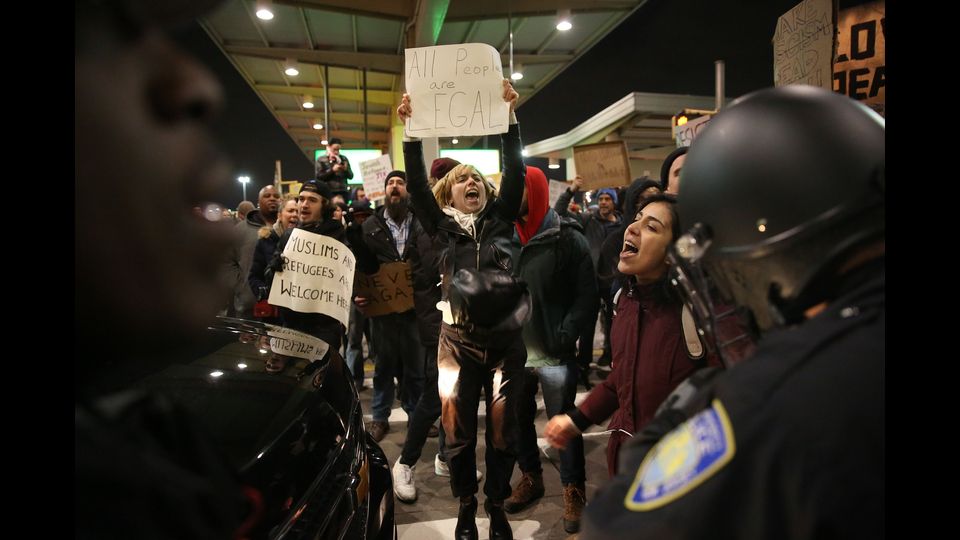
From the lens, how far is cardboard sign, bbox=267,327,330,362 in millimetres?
1825

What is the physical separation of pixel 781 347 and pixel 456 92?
233 centimetres

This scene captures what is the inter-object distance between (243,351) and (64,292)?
1.21 m

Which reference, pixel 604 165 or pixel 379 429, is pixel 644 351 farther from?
pixel 604 165

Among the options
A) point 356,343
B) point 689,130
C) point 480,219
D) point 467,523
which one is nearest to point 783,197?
point 480,219

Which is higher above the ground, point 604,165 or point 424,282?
point 604,165

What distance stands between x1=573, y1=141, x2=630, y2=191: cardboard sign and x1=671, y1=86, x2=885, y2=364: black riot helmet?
4.91m

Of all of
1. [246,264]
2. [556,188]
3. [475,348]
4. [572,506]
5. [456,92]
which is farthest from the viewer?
[556,188]

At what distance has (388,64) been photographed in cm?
1055

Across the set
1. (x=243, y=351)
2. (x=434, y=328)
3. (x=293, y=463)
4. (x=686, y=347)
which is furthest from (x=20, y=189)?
(x=434, y=328)

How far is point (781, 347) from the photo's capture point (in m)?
0.64

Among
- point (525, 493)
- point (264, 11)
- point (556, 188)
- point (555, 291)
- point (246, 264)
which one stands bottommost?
point (525, 493)

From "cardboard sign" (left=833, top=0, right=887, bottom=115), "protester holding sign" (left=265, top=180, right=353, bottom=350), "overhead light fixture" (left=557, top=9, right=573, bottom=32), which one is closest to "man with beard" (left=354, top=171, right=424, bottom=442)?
"protester holding sign" (left=265, top=180, right=353, bottom=350)

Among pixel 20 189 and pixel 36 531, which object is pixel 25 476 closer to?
pixel 36 531

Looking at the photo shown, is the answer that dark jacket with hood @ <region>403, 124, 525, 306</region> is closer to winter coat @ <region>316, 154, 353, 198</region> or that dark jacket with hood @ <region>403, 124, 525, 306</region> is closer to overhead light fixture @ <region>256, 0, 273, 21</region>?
overhead light fixture @ <region>256, 0, 273, 21</region>
